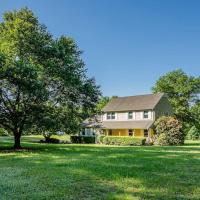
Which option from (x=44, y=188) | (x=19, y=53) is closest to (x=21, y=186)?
(x=44, y=188)

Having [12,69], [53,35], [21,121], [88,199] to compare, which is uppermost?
[53,35]

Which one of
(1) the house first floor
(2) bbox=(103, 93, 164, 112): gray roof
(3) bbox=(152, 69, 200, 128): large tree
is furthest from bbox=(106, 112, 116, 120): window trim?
(3) bbox=(152, 69, 200, 128): large tree

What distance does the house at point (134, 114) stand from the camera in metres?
52.8

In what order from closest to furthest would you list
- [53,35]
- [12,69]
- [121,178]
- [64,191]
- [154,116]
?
[64,191], [121,178], [12,69], [53,35], [154,116]

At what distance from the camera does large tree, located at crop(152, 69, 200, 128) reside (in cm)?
7956

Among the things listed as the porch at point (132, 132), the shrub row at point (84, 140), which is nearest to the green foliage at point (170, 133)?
the porch at point (132, 132)

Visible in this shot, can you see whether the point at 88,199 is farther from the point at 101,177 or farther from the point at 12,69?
the point at 12,69

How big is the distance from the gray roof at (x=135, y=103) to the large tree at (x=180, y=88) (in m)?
22.2

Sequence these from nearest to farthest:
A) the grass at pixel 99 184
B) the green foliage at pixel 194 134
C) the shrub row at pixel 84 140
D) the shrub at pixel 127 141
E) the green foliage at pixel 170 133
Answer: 1. the grass at pixel 99 184
2. the shrub at pixel 127 141
3. the green foliage at pixel 170 133
4. the shrub row at pixel 84 140
5. the green foliage at pixel 194 134

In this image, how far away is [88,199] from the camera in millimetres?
8664

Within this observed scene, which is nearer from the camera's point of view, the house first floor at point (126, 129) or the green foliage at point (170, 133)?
the green foliage at point (170, 133)

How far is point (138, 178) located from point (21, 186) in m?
4.26

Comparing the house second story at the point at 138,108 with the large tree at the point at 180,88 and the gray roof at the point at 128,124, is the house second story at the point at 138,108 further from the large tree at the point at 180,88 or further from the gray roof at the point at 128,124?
the large tree at the point at 180,88

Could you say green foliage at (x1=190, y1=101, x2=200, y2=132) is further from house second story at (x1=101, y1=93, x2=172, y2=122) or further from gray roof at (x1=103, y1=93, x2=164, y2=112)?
gray roof at (x1=103, y1=93, x2=164, y2=112)
